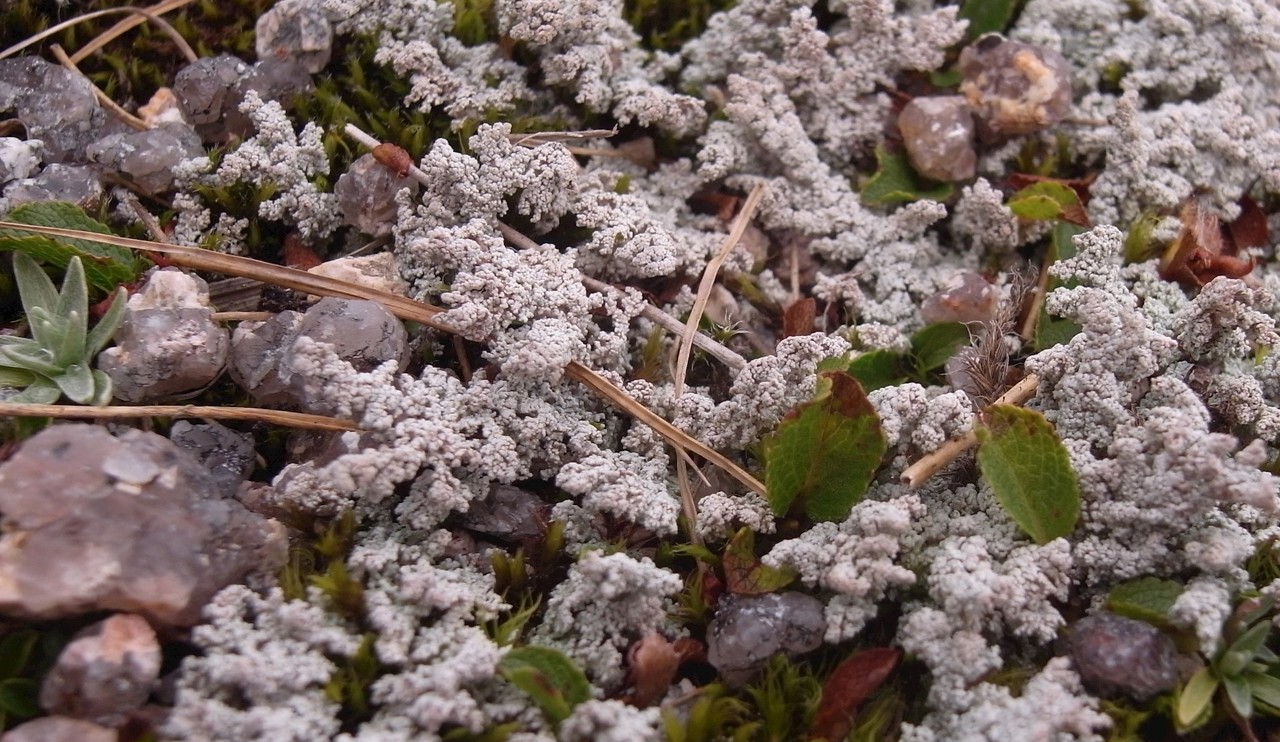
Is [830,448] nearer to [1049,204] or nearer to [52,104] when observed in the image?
[1049,204]

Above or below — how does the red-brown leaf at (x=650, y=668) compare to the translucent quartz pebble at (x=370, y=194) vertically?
below

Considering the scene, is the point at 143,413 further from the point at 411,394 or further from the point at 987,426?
the point at 987,426

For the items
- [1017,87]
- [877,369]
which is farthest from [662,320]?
[1017,87]

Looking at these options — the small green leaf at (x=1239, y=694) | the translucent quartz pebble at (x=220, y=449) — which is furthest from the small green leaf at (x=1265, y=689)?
the translucent quartz pebble at (x=220, y=449)

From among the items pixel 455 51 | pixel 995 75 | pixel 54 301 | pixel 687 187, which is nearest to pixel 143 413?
pixel 54 301

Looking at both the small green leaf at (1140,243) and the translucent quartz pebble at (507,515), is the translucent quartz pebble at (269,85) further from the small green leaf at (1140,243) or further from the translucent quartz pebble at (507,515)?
the small green leaf at (1140,243)

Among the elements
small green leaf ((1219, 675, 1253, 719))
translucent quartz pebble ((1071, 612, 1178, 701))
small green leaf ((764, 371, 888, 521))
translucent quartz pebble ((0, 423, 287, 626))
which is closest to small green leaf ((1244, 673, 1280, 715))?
small green leaf ((1219, 675, 1253, 719))
